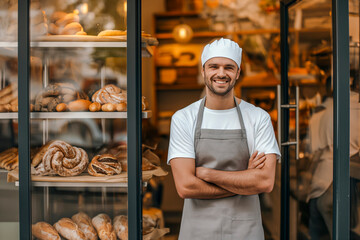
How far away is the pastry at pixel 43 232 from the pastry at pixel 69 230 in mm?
30

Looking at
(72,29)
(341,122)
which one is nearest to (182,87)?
(72,29)

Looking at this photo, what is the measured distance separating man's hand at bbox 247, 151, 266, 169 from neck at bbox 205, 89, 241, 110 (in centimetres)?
31

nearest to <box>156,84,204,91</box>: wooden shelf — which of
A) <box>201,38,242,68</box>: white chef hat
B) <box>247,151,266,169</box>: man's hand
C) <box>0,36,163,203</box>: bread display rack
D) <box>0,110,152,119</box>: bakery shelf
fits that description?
<box>0,36,163,203</box>: bread display rack

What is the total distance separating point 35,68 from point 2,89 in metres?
0.27

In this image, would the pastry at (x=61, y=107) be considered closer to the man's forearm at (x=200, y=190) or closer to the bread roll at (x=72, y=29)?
the bread roll at (x=72, y=29)

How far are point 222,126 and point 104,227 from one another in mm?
928

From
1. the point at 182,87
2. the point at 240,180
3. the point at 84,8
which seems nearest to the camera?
the point at 240,180

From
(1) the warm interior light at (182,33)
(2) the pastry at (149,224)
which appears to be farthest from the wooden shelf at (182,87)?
(2) the pastry at (149,224)

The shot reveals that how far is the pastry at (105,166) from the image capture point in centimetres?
228

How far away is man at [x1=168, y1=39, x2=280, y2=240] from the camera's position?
2.01 meters

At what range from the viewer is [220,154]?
83.3 inches

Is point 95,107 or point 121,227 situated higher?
point 95,107

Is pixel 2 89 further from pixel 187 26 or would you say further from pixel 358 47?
pixel 187 26

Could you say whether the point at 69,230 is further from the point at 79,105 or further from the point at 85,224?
the point at 79,105
